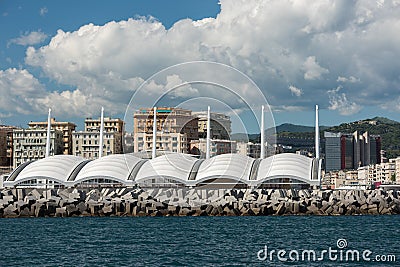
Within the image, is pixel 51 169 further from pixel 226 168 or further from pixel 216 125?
pixel 216 125

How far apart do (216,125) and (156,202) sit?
8.83m

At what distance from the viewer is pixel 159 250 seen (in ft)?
111

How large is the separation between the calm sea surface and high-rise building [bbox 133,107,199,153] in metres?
7.66

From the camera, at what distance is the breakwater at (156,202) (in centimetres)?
6075

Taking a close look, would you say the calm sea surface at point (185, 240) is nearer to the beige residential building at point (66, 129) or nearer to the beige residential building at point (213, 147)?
the beige residential building at point (213, 147)

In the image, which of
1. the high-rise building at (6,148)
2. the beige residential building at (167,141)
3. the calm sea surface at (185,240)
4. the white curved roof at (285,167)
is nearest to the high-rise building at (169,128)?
the beige residential building at (167,141)

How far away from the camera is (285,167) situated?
225ft

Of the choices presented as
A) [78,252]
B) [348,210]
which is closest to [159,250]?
[78,252]

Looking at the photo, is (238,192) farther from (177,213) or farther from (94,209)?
(94,209)

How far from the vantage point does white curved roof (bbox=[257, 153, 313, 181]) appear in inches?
2657

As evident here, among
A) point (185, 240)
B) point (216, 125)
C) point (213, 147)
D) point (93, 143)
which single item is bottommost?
point (185, 240)

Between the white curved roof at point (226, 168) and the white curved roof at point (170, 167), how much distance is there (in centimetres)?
139

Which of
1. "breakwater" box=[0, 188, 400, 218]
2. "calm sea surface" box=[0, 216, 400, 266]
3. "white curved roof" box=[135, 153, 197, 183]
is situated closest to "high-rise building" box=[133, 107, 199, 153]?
"white curved roof" box=[135, 153, 197, 183]

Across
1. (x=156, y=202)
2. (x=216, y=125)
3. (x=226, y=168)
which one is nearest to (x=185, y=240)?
(x=156, y=202)
